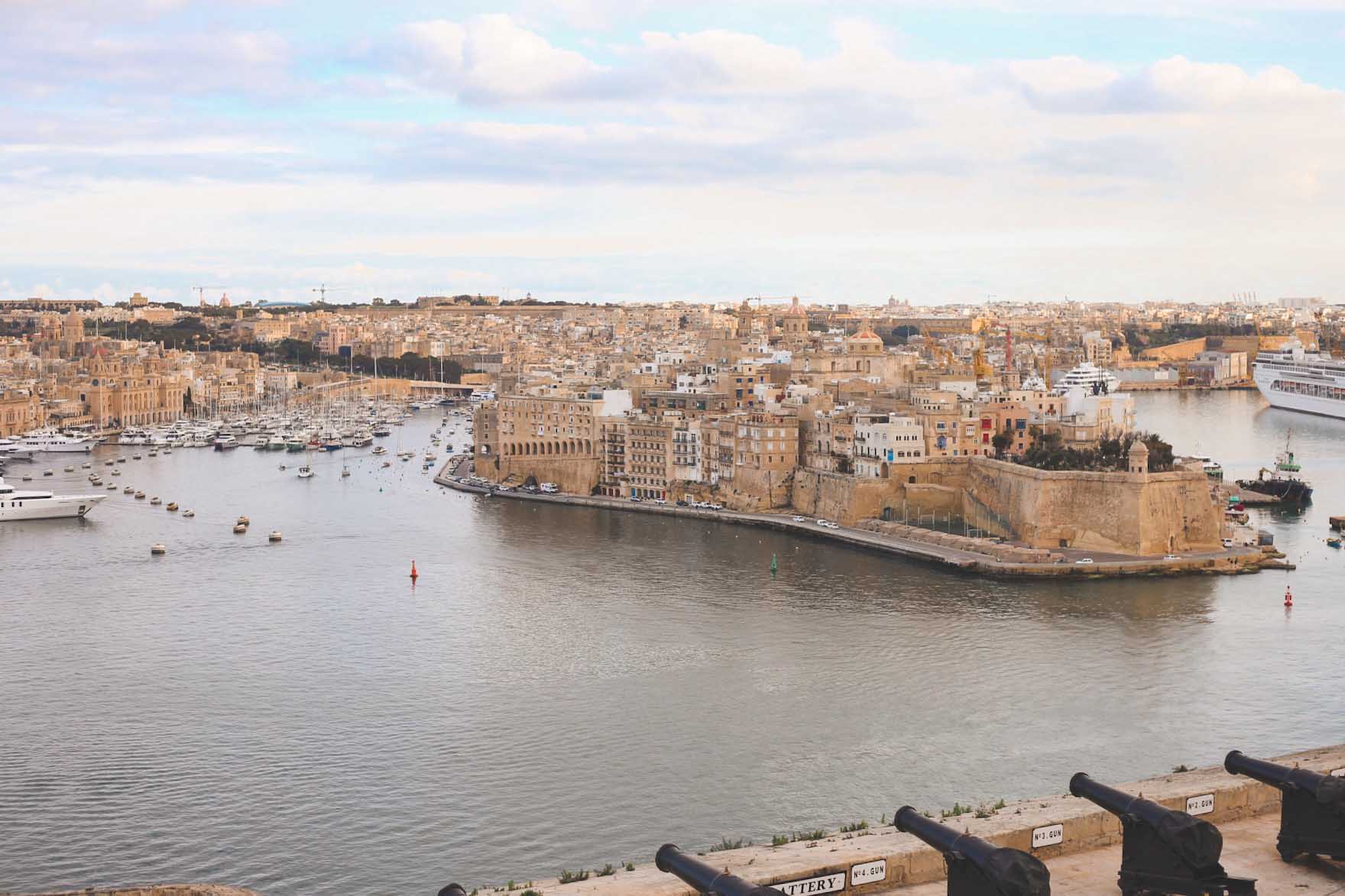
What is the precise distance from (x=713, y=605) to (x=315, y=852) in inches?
249

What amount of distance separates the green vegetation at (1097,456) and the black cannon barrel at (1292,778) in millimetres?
11069

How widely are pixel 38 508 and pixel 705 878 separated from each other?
1677 centimetres

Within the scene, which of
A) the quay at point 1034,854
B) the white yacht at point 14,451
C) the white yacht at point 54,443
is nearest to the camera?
the quay at point 1034,854

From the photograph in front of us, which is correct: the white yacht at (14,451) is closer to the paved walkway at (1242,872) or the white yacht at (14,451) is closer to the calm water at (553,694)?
the calm water at (553,694)

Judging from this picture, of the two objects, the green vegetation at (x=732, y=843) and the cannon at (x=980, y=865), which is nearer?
the cannon at (x=980, y=865)

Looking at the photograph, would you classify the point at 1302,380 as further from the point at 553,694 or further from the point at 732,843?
the point at 732,843

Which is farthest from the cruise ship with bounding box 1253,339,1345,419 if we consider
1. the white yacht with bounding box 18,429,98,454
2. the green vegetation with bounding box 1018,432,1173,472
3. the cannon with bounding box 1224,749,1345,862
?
the cannon with bounding box 1224,749,1345,862

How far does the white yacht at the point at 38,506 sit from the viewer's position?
757 inches

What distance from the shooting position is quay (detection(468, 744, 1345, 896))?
4.97 m

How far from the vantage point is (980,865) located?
173 inches

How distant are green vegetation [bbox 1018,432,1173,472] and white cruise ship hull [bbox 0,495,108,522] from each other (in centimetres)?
1155

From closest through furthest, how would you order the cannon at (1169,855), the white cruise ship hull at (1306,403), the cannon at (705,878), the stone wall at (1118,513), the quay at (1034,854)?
1. the cannon at (705,878)
2. the cannon at (1169,855)
3. the quay at (1034,854)
4. the stone wall at (1118,513)
5. the white cruise ship hull at (1306,403)

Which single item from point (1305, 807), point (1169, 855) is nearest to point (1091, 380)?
point (1305, 807)

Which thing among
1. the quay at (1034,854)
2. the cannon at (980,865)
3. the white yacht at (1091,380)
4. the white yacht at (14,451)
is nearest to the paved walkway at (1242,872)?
the quay at (1034,854)
